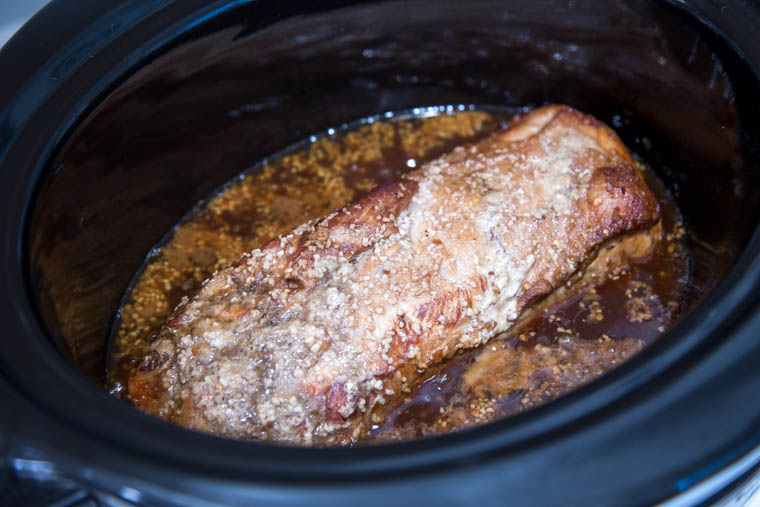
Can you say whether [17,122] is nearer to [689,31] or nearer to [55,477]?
[55,477]

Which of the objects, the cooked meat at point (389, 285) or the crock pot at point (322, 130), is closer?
the crock pot at point (322, 130)

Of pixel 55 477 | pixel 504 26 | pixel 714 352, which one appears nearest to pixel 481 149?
pixel 504 26

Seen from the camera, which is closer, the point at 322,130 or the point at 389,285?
the point at 389,285

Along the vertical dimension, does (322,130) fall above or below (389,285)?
above

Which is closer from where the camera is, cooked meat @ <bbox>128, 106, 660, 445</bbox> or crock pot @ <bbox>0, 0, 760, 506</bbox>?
crock pot @ <bbox>0, 0, 760, 506</bbox>
